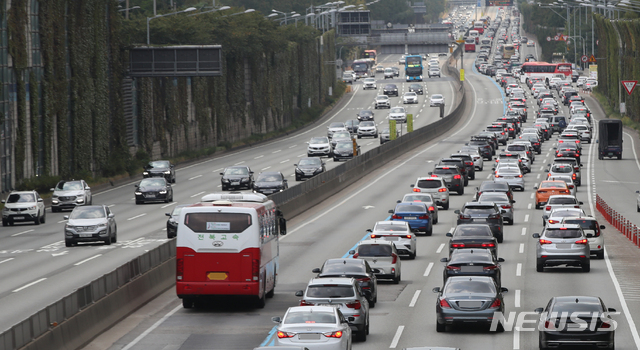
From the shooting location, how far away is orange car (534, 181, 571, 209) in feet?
172

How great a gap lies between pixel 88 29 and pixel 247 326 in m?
50.1

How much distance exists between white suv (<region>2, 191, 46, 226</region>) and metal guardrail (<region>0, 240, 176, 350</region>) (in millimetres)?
18649

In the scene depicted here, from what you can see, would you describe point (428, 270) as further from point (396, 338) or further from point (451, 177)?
point (451, 177)

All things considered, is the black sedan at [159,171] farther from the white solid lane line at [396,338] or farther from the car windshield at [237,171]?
the white solid lane line at [396,338]

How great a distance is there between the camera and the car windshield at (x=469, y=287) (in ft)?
78.2

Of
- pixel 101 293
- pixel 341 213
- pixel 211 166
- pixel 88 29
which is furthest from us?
pixel 211 166

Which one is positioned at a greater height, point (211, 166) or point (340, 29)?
point (340, 29)

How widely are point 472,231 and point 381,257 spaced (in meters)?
4.70

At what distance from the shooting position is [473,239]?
34.6 m

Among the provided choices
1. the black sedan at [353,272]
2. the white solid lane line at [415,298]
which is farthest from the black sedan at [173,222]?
the black sedan at [353,272]

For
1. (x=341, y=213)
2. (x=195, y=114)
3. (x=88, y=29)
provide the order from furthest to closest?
(x=195, y=114) → (x=88, y=29) → (x=341, y=213)

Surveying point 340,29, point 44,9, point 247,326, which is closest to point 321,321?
point 247,326

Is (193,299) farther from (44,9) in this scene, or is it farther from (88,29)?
(88,29)

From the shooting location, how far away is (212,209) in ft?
85.9
